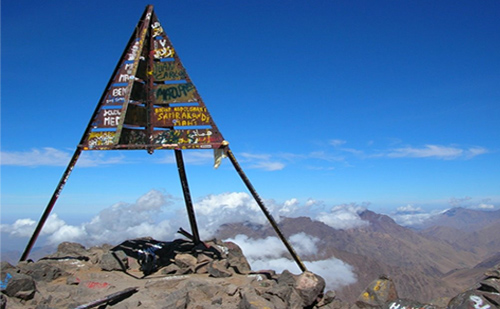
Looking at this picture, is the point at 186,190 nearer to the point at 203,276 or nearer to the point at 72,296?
the point at 203,276

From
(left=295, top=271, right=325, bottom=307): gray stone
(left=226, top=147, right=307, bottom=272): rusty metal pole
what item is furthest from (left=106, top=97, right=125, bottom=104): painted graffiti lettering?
(left=295, top=271, right=325, bottom=307): gray stone

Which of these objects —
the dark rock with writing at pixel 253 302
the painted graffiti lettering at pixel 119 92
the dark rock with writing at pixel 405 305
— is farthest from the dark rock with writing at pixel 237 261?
the painted graffiti lettering at pixel 119 92

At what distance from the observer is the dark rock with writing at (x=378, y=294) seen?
8.68 metres

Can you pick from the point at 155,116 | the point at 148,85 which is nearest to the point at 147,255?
the point at 155,116

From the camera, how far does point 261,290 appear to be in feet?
32.3

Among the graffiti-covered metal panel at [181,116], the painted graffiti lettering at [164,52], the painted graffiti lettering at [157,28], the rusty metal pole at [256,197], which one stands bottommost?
the rusty metal pole at [256,197]

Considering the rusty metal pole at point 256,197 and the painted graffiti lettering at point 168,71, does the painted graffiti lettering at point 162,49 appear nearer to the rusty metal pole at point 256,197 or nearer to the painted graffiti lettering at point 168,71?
the painted graffiti lettering at point 168,71

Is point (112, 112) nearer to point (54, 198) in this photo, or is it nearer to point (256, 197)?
point (54, 198)

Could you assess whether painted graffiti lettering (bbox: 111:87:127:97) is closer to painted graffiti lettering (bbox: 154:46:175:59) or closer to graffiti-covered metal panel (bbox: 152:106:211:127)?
graffiti-covered metal panel (bbox: 152:106:211:127)

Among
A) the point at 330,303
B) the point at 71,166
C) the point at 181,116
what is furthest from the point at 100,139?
the point at 330,303

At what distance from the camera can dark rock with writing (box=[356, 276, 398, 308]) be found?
8680 mm

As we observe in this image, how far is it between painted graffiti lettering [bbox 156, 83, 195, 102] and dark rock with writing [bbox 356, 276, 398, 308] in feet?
27.3

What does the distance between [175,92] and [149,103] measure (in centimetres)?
111

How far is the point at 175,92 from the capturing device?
12.2 m
